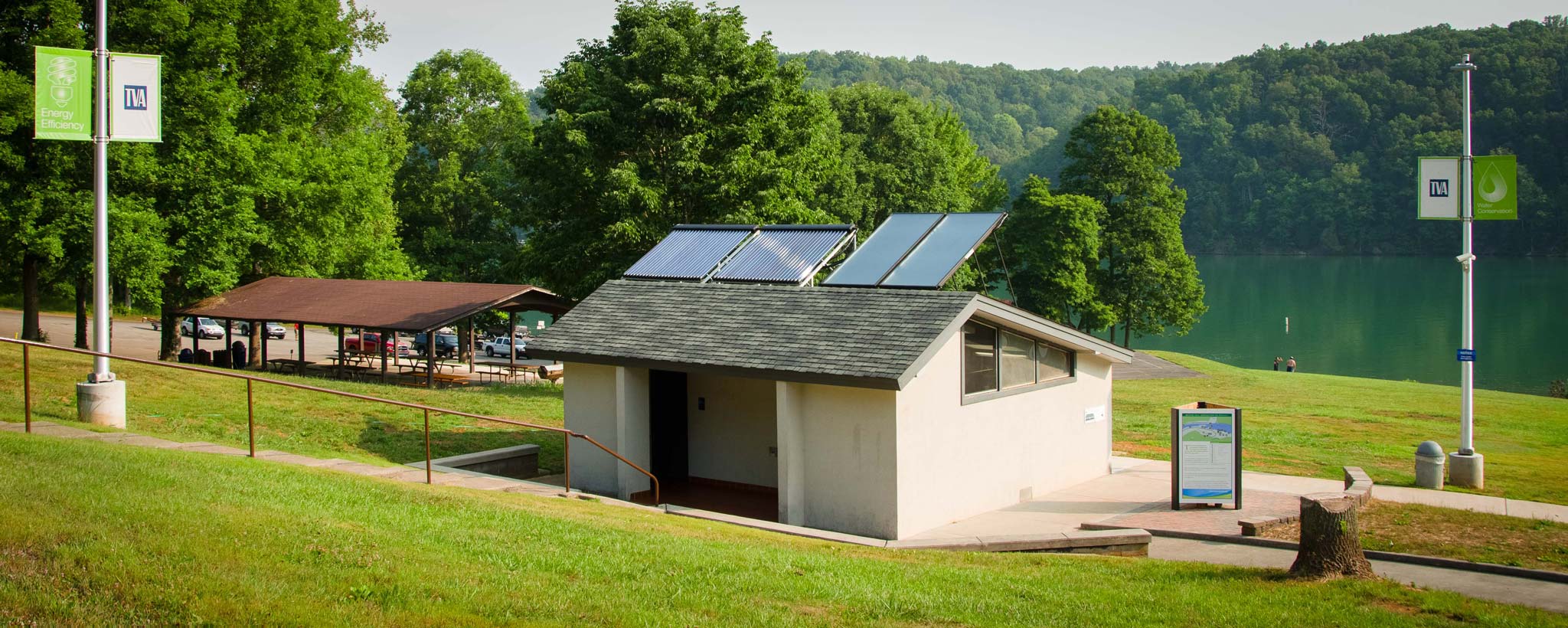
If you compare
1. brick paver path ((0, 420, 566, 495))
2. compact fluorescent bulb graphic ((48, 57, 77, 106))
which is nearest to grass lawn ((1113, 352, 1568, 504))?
brick paver path ((0, 420, 566, 495))

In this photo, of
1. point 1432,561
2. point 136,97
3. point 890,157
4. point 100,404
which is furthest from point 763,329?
point 890,157

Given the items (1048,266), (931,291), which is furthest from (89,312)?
(931,291)

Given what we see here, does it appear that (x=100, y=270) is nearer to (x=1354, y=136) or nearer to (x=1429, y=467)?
(x=1429, y=467)

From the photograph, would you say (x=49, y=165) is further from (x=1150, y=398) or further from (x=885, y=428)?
(x=1150, y=398)

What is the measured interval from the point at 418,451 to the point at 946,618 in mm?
12885

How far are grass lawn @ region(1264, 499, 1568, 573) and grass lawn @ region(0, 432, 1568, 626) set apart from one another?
3.61 metres

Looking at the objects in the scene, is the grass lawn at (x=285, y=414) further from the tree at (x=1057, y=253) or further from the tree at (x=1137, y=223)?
the tree at (x=1137, y=223)

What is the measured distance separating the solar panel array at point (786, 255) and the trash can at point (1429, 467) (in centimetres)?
1082

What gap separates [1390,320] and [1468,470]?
64.5 meters

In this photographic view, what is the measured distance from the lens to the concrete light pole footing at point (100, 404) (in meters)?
15.9

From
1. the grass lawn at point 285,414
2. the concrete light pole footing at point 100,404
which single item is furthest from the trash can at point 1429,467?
the concrete light pole footing at point 100,404

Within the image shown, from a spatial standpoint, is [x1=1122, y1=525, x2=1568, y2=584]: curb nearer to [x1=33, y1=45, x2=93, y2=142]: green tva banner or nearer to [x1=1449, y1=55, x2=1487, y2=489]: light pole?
[x1=1449, y1=55, x2=1487, y2=489]: light pole

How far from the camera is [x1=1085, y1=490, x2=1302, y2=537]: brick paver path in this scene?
624 inches

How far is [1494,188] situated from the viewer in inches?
814
